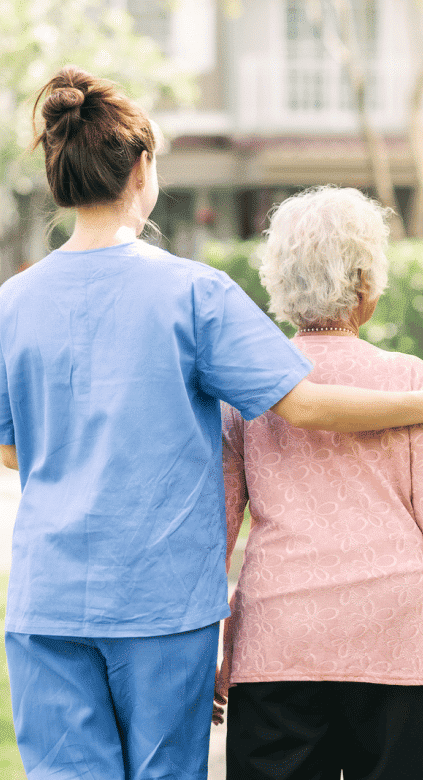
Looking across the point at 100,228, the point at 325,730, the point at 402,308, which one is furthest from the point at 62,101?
the point at 402,308

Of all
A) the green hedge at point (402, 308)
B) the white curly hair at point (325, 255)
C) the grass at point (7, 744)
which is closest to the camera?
the white curly hair at point (325, 255)

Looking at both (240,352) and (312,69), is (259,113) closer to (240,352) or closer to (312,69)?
(312,69)

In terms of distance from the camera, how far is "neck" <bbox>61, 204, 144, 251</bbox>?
1.79m

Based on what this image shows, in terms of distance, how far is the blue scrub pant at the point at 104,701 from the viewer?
173cm

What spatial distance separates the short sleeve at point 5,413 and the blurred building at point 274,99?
15.9 metres

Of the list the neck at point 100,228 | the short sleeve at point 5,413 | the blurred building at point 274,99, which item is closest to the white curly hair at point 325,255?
the neck at point 100,228

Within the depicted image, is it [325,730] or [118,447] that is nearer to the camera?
[118,447]

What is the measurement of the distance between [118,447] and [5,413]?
33 centimetres

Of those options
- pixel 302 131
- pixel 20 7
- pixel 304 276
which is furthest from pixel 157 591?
pixel 302 131

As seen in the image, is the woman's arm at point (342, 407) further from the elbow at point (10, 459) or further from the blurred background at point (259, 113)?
the blurred background at point (259, 113)

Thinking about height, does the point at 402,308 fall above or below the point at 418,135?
below

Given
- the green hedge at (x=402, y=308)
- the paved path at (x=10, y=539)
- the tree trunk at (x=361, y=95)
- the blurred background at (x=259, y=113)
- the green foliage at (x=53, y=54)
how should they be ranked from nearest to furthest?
the paved path at (x=10, y=539) < the green hedge at (x=402, y=308) < the tree trunk at (x=361, y=95) < the green foliage at (x=53, y=54) < the blurred background at (x=259, y=113)

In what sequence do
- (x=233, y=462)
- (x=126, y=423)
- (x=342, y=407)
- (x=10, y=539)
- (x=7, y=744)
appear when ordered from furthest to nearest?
(x=10, y=539) < (x=7, y=744) < (x=233, y=462) < (x=342, y=407) < (x=126, y=423)

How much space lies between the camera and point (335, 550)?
1864mm
